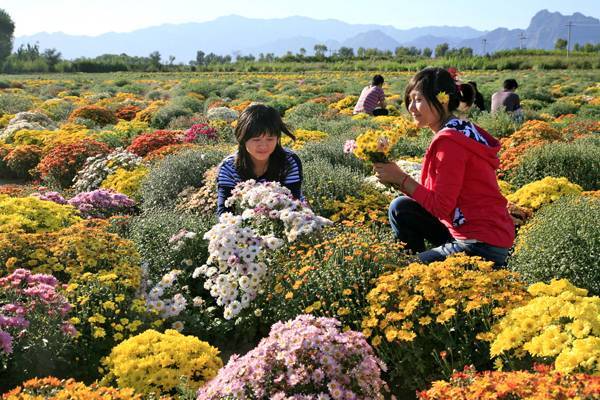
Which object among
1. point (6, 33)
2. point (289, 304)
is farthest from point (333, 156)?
→ point (6, 33)

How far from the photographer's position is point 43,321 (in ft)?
10.9

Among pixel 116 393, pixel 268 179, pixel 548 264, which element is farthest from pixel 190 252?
pixel 548 264

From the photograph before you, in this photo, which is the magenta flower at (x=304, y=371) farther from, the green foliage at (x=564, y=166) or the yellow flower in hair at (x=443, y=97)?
the green foliage at (x=564, y=166)

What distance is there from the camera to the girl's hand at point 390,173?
12.8 feet

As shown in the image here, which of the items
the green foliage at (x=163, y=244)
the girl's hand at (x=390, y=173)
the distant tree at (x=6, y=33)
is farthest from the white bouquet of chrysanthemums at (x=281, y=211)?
the distant tree at (x=6, y=33)

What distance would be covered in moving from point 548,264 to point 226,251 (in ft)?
7.29

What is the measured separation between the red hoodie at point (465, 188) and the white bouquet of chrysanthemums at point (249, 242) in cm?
80

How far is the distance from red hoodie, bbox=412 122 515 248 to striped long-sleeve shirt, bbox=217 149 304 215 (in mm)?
1232

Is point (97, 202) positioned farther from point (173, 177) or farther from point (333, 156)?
point (333, 156)

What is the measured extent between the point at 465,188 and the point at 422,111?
1.96 feet

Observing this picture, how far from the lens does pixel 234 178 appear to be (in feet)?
15.8

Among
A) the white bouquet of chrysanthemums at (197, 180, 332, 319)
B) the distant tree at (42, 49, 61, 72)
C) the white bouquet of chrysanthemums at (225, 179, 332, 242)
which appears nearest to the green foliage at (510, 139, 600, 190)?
the white bouquet of chrysanthemums at (225, 179, 332, 242)

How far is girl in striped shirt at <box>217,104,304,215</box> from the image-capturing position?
4555 millimetres

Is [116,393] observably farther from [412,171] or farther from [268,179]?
[412,171]
